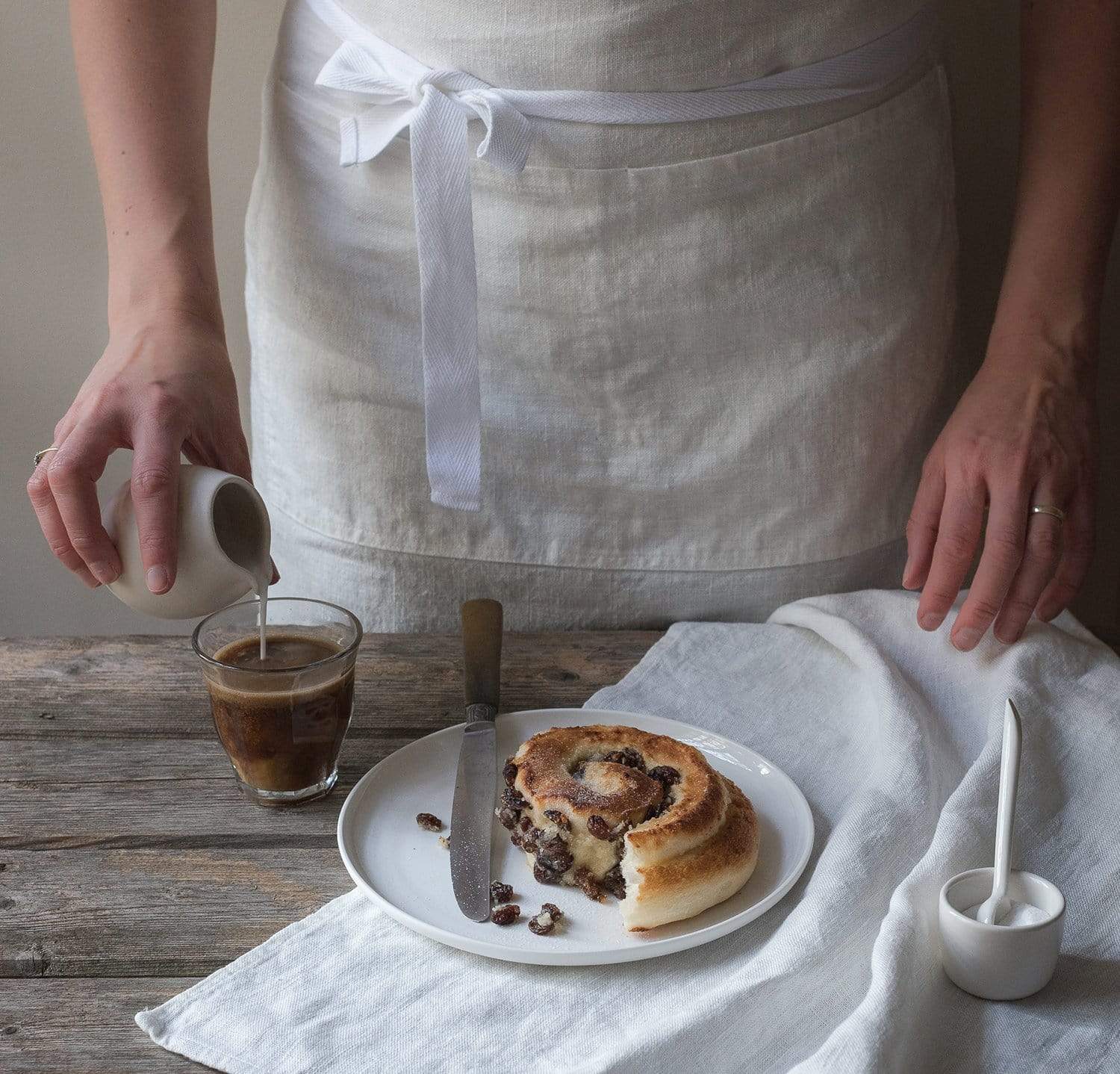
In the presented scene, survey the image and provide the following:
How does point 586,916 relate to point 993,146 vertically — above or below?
below

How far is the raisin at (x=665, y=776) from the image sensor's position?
1070 millimetres

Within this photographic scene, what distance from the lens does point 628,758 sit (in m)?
1.11

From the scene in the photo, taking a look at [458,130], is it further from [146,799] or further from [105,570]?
[146,799]

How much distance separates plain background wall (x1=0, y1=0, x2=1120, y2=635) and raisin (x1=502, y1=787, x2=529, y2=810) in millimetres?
1206

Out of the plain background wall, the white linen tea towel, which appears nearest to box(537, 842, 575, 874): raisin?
the white linen tea towel

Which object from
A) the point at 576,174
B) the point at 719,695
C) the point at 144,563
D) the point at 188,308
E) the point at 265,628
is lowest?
the point at 719,695

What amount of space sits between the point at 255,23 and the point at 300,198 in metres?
0.63

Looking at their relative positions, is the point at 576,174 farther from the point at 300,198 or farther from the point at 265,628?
the point at 265,628

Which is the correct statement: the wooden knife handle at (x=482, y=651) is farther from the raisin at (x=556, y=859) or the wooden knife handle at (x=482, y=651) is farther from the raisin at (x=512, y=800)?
the raisin at (x=556, y=859)

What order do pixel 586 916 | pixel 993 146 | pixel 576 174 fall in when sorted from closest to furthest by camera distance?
pixel 586 916 → pixel 576 174 → pixel 993 146

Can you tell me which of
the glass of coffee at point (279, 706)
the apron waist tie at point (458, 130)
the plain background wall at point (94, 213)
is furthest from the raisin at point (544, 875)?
the plain background wall at point (94, 213)

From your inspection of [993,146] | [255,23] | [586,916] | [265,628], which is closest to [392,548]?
[265,628]

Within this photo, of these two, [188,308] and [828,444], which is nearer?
[188,308]

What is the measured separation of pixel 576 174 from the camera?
1378mm
